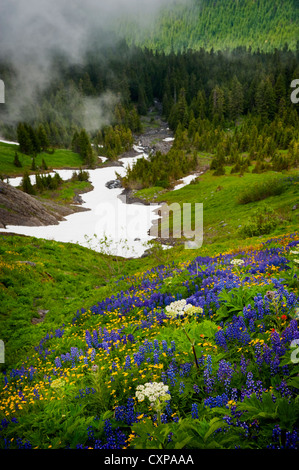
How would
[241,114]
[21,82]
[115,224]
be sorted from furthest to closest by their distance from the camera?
1. [21,82]
2. [241,114]
3. [115,224]

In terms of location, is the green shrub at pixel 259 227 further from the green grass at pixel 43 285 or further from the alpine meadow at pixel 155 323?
the green grass at pixel 43 285

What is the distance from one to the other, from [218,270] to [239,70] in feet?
603

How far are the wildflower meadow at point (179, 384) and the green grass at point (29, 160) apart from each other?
82.3 meters

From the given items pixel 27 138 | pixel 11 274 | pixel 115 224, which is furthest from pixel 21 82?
pixel 11 274

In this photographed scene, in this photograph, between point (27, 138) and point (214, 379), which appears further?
point (27, 138)

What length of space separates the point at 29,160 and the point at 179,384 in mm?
99341

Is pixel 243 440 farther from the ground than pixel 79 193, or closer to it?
farther from the ground

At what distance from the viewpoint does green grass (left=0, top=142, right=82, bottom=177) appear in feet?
258

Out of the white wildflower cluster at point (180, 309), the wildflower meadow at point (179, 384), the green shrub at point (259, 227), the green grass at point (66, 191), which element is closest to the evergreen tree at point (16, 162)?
the green grass at point (66, 191)

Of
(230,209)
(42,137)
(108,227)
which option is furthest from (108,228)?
A: (42,137)

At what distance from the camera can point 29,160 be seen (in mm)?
88250

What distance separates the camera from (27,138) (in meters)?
92.4

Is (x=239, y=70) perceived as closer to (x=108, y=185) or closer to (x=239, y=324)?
(x=108, y=185)

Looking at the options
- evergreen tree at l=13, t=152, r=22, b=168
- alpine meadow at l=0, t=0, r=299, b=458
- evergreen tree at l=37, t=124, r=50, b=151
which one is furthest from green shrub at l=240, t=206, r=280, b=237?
evergreen tree at l=37, t=124, r=50, b=151
